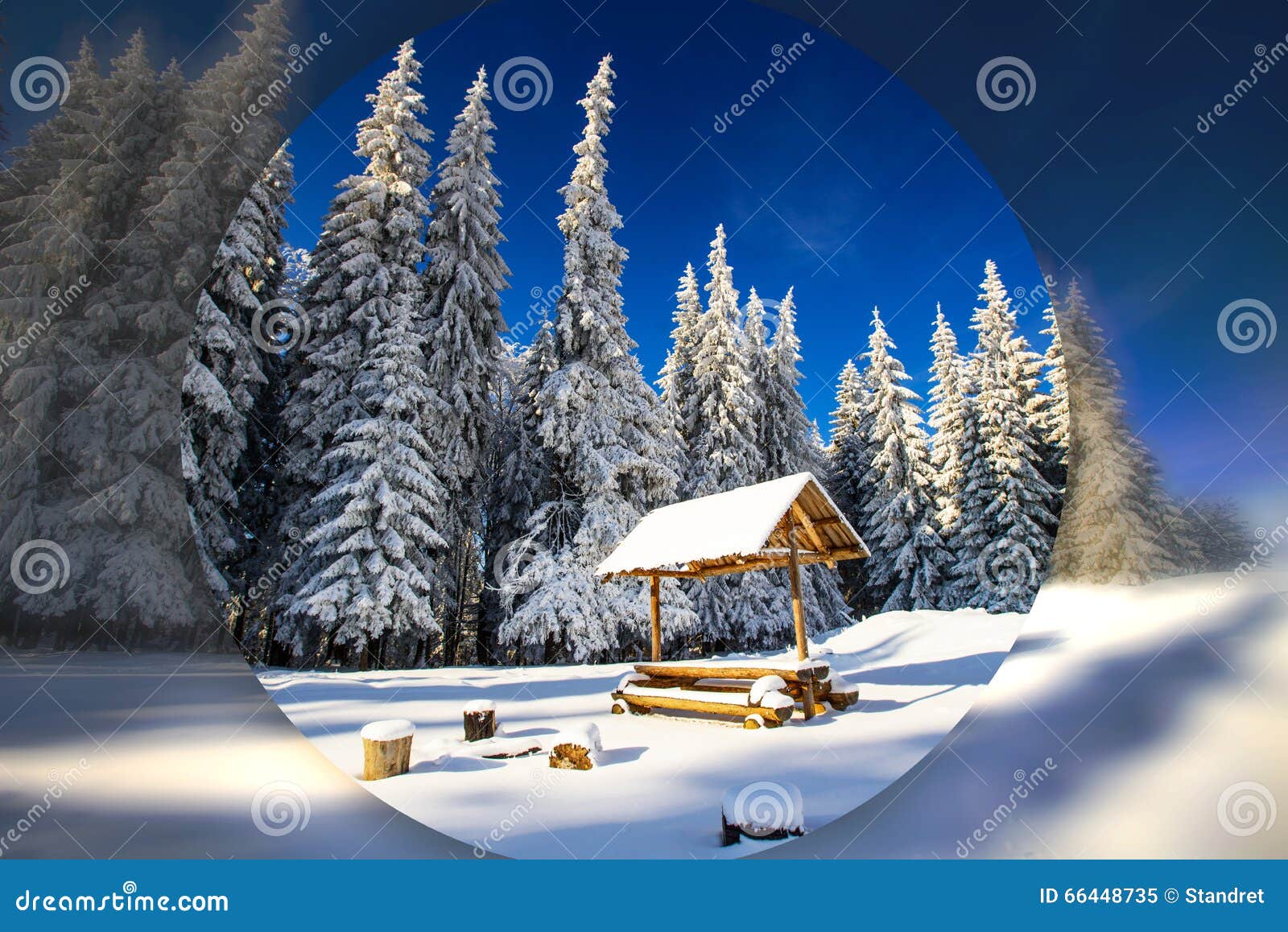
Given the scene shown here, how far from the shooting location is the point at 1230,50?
3520 mm

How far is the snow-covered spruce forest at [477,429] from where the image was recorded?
172 inches

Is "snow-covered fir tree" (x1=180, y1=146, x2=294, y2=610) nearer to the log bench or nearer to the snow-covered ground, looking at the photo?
the snow-covered ground

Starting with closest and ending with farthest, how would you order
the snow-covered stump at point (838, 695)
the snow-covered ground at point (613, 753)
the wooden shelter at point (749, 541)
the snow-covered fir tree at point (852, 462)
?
the snow-covered ground at point (613, 753), the wooden shelter at point (749, 541), the snow-covered stump at point (838, 695), the snow-covered fir tree at point (852, 462)

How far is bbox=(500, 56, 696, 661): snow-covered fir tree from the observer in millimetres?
12320

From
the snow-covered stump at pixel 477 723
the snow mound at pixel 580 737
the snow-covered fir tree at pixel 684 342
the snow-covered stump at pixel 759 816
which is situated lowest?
the snow-covered stump at pixel 759 816

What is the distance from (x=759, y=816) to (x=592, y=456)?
10.4 m

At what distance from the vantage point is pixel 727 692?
6992 millimetres

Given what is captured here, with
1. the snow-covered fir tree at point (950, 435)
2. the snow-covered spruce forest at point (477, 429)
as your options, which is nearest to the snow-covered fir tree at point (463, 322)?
the snow-covered spruce forest at point (477, 429)

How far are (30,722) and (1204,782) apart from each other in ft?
25.3

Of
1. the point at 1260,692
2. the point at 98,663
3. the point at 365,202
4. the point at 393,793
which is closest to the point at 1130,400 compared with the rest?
the point at 1260,692

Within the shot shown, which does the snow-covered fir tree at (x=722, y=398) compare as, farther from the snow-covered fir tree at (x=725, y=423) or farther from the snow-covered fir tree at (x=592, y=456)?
the snow-covered fir tree at (x=592, y=456)

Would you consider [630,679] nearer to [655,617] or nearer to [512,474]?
[655,617]

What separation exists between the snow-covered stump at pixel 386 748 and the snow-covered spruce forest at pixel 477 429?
1.84 metres

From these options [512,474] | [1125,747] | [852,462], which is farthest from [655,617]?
[852,462]
